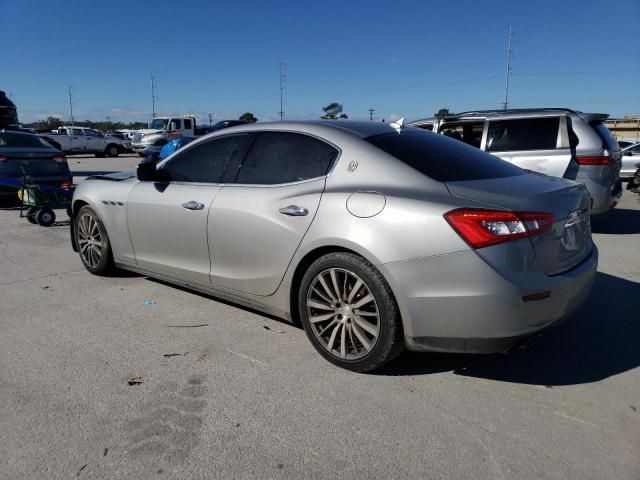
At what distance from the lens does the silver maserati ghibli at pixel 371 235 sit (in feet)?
8.83

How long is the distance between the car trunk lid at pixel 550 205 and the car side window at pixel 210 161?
1751mm

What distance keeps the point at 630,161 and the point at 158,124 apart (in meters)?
24.0

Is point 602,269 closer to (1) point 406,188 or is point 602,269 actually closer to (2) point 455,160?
(2) point 455,160

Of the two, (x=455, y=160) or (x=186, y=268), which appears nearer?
(x=455, y=160)

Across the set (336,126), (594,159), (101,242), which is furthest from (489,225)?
(594,159)

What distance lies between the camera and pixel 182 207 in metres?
4.04

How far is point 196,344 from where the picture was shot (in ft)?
11.8

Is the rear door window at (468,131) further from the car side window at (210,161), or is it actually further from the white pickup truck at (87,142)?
the white pickup truck at (87,142)

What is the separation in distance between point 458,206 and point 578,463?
1365mm

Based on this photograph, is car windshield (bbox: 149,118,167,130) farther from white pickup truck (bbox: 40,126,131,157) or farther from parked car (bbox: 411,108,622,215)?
parked car (bbox: 411,108,622,215)

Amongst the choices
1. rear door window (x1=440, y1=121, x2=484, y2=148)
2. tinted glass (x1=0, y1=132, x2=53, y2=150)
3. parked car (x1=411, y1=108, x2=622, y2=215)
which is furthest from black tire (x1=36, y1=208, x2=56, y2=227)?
parked car (x1=411, y1=108, x2=622, y2=215)

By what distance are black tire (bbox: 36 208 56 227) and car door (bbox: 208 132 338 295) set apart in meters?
5.55

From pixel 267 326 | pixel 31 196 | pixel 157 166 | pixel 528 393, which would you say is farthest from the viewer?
pixel 31 196

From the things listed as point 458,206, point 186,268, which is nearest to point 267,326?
point 186,268
